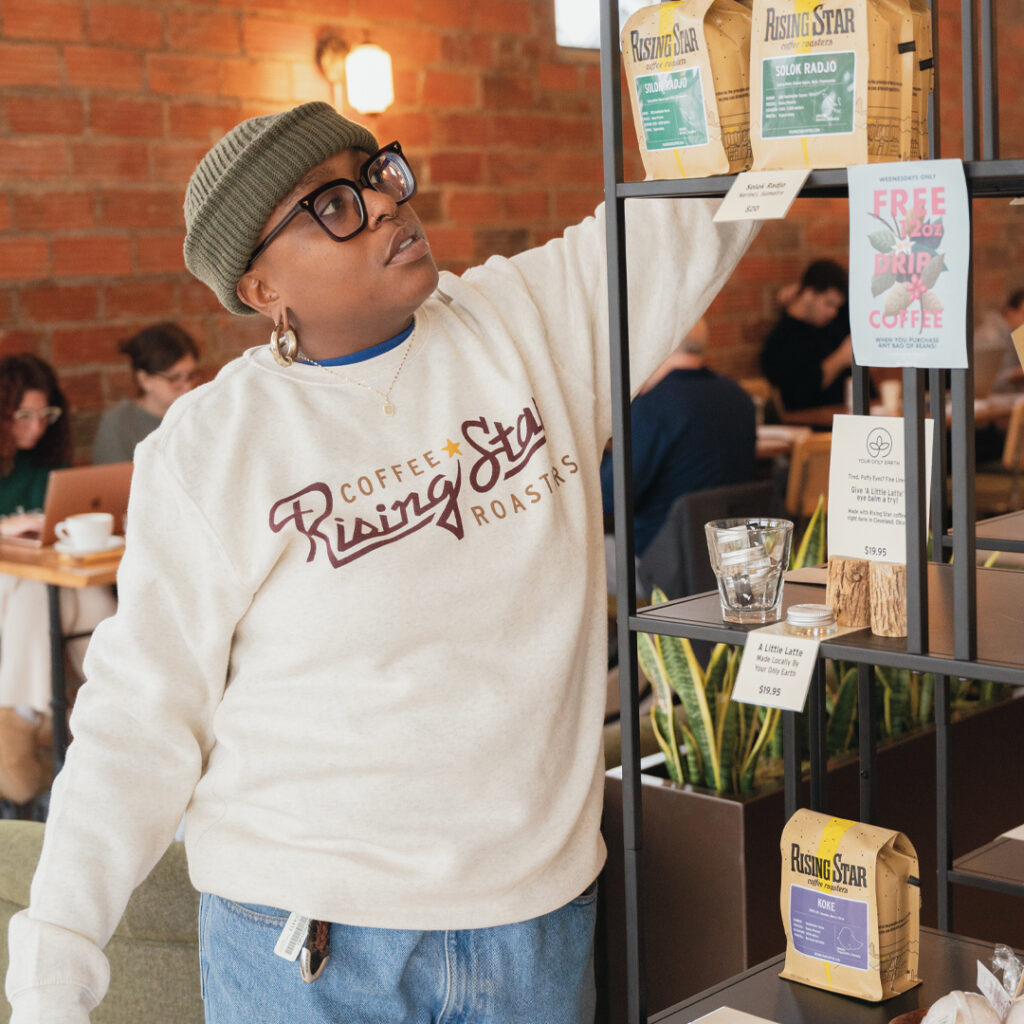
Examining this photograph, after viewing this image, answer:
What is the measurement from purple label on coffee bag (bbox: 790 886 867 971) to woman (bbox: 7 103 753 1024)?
0.24m

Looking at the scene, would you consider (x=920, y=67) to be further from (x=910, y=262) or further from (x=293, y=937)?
(x=293, y=937)

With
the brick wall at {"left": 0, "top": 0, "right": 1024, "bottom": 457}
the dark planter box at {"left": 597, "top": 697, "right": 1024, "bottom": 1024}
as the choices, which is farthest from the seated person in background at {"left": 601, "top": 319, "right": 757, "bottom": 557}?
the brick wall at {"left": 0, "top": 0, "right": 1024, "bottom": 457}

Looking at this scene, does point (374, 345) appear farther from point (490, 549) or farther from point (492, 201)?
point (492, 201)

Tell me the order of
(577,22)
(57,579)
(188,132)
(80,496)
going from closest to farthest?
(57,579) < (80,496) < (188,132) < (577,22)

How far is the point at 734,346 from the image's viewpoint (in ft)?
22.2

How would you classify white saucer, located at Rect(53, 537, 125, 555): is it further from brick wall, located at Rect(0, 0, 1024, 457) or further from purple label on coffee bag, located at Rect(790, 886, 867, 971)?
purple label on coffee bag, located at Rect(790, 886, 867, 971)

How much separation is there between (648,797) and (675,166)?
3.63 ft

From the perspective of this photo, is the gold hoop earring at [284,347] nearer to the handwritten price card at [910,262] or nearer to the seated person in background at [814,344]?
the handwritten price card at [910,262]

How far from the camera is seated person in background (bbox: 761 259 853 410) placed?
21.8 feet

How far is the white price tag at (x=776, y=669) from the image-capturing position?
42.9 inches

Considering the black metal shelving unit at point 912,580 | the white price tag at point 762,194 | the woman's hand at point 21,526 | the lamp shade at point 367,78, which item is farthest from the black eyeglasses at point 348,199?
the lamp shade at point 367,78

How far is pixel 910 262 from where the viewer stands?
1031mm

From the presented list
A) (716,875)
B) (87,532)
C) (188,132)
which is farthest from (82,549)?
(716,875)

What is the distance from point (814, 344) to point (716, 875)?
5.06 m
